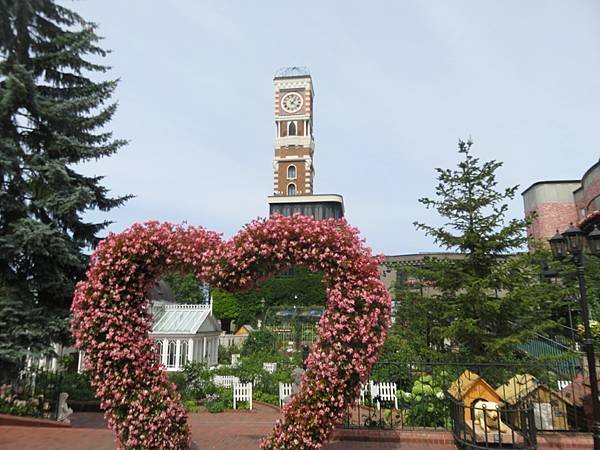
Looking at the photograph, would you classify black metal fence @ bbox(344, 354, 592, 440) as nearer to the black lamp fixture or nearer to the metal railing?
the metal railing

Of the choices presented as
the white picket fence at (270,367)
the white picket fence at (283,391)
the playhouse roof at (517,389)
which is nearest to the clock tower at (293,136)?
the white picket fence at (270,367)

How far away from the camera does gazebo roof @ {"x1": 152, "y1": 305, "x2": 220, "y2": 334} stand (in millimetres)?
20031

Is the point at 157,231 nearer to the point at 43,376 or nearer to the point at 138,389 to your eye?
the point at 138,389

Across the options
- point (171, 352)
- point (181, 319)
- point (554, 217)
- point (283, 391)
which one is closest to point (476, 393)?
point (283, 391)

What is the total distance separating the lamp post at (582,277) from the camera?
595 centimetres

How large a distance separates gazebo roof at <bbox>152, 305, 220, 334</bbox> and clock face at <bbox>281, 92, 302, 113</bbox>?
37.8 meters

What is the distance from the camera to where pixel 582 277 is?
637 centimetres

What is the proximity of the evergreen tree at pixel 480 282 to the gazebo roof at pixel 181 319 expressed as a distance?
12.1m

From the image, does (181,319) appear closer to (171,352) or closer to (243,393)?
(171,352)

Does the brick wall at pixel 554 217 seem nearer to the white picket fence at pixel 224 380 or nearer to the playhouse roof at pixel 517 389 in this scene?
the white picket fence at pixel 224 380

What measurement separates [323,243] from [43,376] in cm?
929

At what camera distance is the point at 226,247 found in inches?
217

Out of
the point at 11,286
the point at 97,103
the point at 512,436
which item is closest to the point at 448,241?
the point at 512,436

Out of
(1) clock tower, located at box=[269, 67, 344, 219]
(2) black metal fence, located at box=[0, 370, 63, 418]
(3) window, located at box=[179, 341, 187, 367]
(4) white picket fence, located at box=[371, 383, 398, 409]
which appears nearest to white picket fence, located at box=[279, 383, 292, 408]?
(4) white picket fence, located at box=[371, 383, 398, 409]
